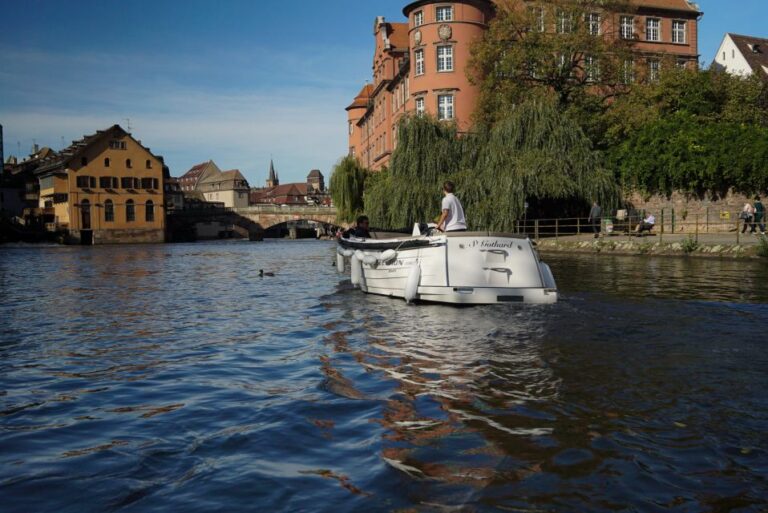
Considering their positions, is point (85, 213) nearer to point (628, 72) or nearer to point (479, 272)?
point (628, 72)

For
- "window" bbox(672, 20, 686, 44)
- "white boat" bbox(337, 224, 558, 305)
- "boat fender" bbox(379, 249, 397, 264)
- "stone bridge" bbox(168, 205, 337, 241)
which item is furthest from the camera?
"stone bridge" bbox(168, 205, 337, 241)

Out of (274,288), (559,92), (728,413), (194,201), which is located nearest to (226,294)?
(274,288)

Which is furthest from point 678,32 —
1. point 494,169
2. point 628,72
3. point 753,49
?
point 494,169

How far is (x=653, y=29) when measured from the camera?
58.3m

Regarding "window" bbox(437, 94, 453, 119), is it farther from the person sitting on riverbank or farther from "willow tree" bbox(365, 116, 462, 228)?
the person sitting on riverbank

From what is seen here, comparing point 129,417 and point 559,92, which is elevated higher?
point 559,92

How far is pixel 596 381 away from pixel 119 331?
289 inches

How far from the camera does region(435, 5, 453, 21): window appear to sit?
172 ft

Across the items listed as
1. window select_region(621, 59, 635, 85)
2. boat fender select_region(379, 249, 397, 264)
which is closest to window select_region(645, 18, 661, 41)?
window select_region(621, 59, 635, 85)

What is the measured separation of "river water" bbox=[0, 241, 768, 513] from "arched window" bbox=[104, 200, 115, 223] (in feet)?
253

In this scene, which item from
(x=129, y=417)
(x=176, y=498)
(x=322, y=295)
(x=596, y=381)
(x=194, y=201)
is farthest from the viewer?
(x=194, y=201)

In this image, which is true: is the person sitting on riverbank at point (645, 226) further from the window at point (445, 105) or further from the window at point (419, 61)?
the window at point (419, 61)

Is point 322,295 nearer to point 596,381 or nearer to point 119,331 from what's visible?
point 119,331

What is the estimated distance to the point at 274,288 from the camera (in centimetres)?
1855
